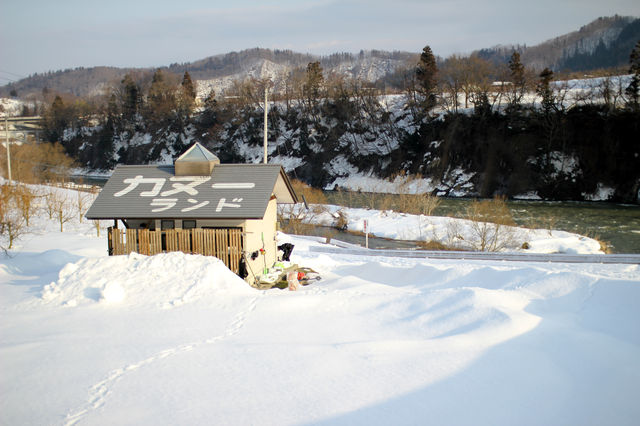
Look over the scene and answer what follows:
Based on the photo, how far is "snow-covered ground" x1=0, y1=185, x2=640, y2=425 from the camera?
5953 millimetres

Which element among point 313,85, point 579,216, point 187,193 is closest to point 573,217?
point 579,216

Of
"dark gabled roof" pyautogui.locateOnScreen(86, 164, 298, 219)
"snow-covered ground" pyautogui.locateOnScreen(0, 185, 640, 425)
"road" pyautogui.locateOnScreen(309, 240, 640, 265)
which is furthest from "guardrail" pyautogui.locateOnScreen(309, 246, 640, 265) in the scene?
"dark gabled roof" pyautogui.locateOnScreen(86, 164, 298, 219)

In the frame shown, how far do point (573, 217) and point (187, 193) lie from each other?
102 feet

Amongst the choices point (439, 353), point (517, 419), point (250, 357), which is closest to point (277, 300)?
point (250, 357)

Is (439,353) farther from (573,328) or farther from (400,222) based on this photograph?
(400,222)

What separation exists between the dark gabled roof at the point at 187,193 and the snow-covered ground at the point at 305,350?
1949mm

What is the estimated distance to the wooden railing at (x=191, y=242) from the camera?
44.3 feet

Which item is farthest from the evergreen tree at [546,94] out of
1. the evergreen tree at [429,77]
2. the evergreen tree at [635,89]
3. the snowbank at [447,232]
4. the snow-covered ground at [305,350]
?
the snow-covered ground at [305,350]

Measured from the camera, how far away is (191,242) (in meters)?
13.7

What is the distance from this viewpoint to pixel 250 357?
7.54 m

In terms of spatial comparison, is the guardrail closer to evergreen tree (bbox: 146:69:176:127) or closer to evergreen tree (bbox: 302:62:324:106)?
evergreen tree (bbox: 302:62:324:106)

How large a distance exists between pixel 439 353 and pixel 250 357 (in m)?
3.15

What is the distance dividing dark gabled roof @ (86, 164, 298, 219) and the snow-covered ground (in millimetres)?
1949

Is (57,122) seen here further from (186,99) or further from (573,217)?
(573,217)
